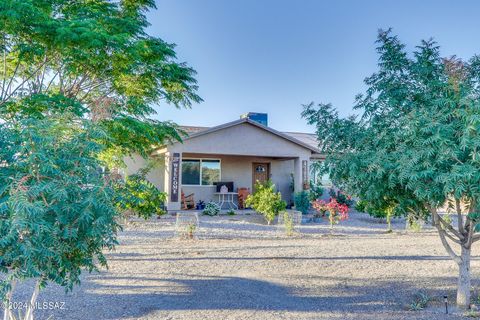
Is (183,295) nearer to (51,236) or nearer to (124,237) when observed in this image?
(51,236)

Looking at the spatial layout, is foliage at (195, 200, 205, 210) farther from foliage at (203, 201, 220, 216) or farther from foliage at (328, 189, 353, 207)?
foliage at (328, 189, 353, 207)

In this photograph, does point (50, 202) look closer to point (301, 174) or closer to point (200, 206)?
point (200, 206)

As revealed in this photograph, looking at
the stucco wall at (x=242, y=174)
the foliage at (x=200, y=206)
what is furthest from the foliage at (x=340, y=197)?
the foliage at (x=200, y=206)

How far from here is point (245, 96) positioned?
74.2 ft

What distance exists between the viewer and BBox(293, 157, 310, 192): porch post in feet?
60.9

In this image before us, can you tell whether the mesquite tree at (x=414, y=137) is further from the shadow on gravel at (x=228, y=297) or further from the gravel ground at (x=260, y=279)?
the gravel ground at (x=260, y=279)

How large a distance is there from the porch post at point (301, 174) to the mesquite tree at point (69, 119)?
31.9 ft

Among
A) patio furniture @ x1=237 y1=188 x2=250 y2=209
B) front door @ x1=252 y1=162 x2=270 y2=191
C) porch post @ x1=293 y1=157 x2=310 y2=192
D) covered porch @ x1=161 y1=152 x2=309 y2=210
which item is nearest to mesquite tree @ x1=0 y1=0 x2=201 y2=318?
covered porch @ x1=161 y1=152 x2=309 y2=210

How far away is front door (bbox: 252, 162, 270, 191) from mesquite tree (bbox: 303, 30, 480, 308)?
14184 mm

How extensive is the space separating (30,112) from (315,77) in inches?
569

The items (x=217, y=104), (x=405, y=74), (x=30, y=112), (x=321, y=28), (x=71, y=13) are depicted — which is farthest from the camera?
(x=217, y=104)

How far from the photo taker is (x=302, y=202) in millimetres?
17562

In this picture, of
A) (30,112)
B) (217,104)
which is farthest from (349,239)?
(217,104)

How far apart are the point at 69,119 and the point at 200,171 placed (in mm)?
15414
